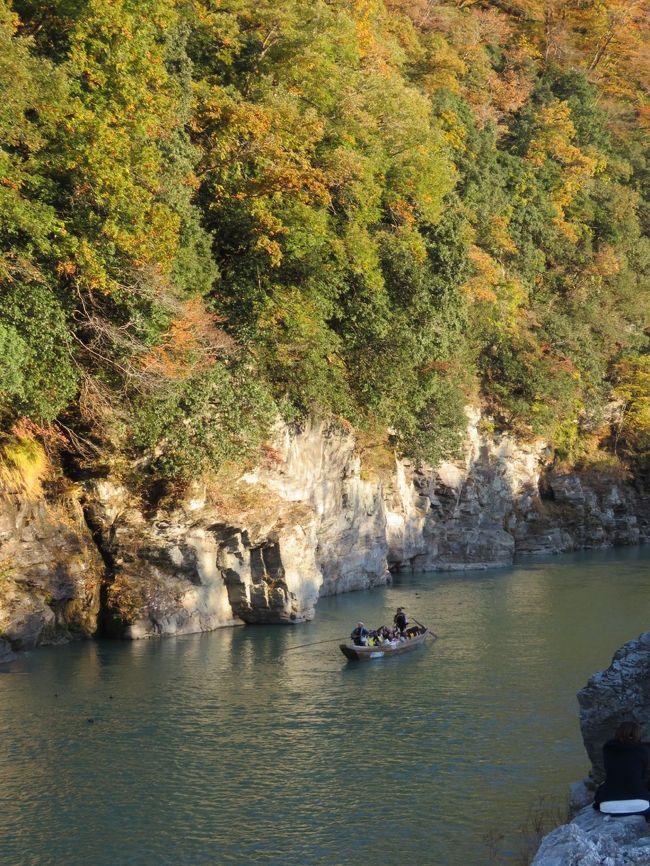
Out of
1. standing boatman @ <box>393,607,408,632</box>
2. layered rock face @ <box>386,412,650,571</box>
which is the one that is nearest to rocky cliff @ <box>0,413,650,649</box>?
layered rock face @ <box>386,412,650,571</box>

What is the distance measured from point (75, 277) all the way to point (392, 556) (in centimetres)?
2479

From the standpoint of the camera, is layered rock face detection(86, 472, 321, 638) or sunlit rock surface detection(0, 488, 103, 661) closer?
sunlit rock surface detection(0, 488, 103, 661)

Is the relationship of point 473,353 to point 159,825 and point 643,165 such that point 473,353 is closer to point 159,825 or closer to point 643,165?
point 643,165

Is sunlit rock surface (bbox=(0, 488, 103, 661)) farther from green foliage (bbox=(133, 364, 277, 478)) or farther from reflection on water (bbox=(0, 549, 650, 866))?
green foliage (bbox=(133, 364, 277, 478))

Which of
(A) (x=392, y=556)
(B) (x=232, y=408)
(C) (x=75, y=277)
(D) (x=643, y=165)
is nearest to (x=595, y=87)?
(D) (x=643, y=165)

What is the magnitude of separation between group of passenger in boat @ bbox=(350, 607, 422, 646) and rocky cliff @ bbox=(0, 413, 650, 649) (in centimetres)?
441

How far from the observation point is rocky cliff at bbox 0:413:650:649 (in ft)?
87.5

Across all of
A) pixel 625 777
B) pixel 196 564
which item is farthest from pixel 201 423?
pixel 625 777

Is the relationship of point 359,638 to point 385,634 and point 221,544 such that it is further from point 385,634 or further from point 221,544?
point 221,544

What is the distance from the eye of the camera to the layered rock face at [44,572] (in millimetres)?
25622

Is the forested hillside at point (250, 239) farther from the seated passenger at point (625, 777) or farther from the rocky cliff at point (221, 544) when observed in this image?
the seated passenger at point (625, 777)

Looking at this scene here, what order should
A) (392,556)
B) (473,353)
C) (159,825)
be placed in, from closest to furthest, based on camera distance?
(159,825) < (392,556) < (473,353)

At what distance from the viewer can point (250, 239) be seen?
3053 cm

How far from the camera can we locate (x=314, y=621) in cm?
3253
